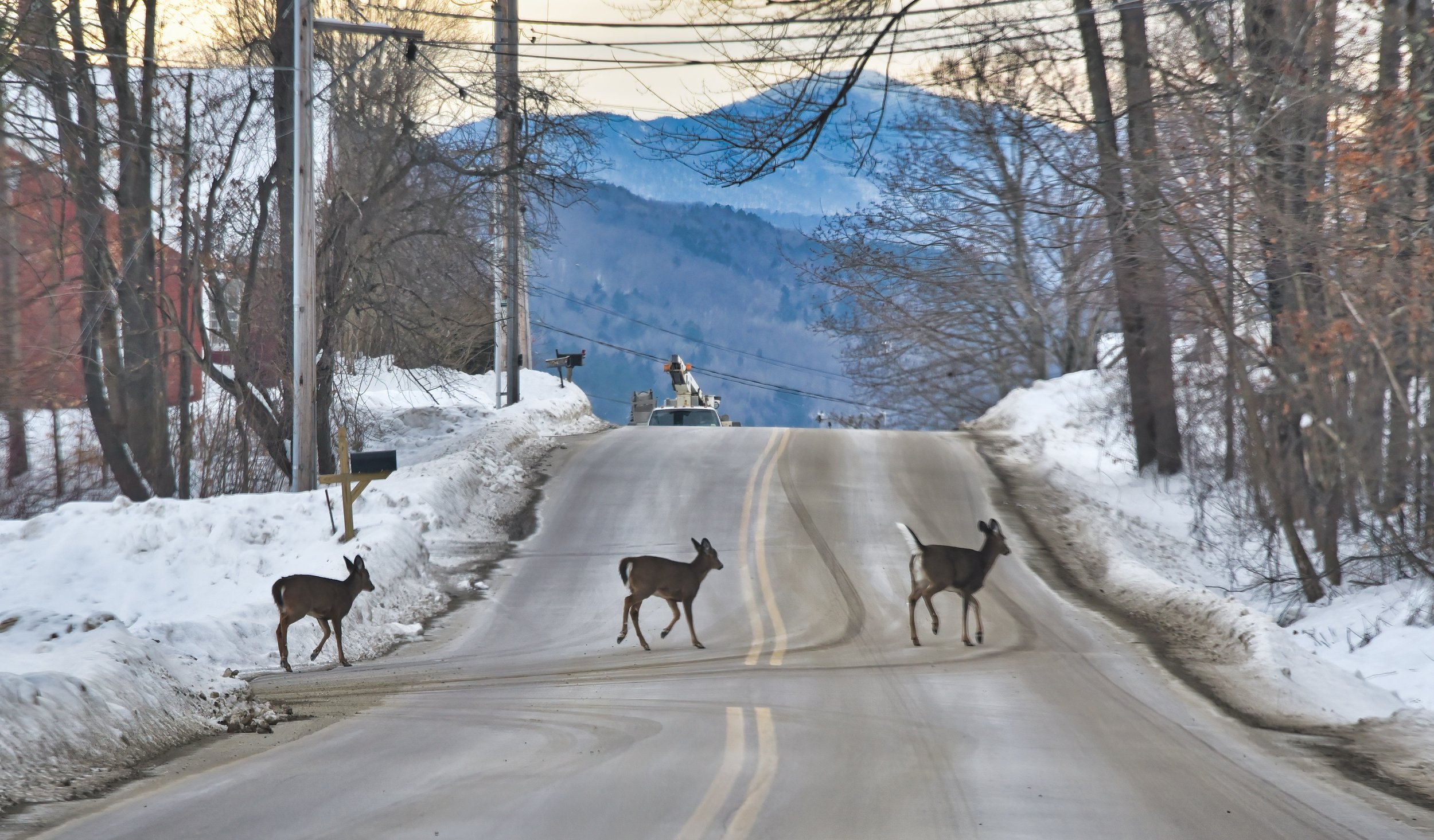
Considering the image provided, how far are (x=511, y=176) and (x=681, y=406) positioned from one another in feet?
72.7

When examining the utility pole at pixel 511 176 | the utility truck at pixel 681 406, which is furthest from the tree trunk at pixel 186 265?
the utility truck at pixel 681 406

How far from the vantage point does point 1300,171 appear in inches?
576

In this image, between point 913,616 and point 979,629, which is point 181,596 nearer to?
point 913,616

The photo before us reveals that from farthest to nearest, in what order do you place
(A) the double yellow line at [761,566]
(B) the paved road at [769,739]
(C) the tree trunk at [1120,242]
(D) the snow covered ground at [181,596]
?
(C) the tree trunk at [1120,242]
(A) the double yellow line at [761,566]
(D) the snow covered ground at [181,596]
(B) the paved road at [769,739]

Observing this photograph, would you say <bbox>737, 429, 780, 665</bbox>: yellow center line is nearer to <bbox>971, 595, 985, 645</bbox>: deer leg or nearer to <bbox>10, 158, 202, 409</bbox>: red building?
<bbox>971, 595, 985, 645</bbox>: deer leg

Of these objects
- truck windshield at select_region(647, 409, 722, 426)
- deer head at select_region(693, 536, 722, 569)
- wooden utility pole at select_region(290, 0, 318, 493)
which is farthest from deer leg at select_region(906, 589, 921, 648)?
truck windshield at select_region(647, 409, 722, 426)

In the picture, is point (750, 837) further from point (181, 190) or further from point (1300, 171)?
point (181, 190)

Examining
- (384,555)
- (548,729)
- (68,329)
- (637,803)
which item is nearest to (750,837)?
(637,803)

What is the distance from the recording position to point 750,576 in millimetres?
15719

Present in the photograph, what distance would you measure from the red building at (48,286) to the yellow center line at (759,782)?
42.8 ft

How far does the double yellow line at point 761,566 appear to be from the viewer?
12016 millimetres

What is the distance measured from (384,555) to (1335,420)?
446 inches

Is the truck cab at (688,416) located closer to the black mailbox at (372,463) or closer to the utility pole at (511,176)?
the utility pole at (511,176)

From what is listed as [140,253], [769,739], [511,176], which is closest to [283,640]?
[769,739]
